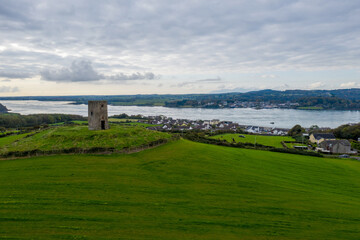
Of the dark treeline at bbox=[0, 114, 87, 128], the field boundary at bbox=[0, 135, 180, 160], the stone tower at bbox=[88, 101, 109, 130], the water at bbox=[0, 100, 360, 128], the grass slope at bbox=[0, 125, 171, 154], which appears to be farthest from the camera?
the water at bbox=[0, 100, 360, 128]

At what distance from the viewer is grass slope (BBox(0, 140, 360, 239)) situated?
9266 mm

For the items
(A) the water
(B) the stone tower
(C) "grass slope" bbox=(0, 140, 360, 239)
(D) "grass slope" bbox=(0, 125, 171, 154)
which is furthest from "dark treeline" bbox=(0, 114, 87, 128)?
(C) "grass slope" bbox=(0, 140, 360, 239)

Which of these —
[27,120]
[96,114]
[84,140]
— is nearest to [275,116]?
[27,120]

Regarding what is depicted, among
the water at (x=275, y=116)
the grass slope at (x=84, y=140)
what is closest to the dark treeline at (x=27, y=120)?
the water at (x=275, y=116)

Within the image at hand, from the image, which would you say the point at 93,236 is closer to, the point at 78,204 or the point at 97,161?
the point at 78,204

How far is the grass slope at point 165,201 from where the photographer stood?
927cm

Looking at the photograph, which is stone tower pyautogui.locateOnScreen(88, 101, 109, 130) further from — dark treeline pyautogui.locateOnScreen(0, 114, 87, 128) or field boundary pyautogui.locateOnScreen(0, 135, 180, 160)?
dark treeline pyautogui.locateOnScreen(0, 114, 87, 128)

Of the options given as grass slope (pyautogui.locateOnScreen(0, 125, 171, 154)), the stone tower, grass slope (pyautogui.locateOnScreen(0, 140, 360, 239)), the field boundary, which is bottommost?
grass slope (pyautogui.locateOnScreen(0, 140, 360, 239))

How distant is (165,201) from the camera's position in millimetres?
11703

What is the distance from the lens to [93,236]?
8531mm

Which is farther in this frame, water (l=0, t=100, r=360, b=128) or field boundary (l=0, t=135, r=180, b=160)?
water (l=0, t=100, r=360, b=128)

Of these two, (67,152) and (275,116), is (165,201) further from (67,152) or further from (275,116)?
(275,116)

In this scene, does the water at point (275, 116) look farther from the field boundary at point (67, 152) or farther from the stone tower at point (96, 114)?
the field boundary at point (67, 152)

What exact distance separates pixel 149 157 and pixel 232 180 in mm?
7630
